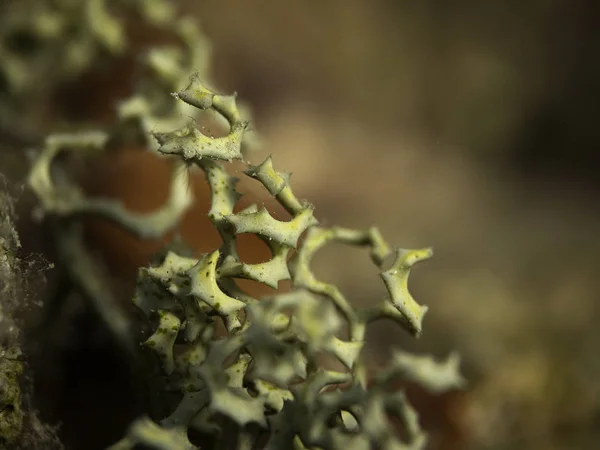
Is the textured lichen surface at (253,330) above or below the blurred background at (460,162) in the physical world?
below

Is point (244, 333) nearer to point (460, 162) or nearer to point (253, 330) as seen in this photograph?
point (253, 330)

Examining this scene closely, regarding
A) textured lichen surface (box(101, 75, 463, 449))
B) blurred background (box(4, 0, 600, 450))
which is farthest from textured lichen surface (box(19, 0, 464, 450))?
blurred background (box(4, 0, 600, 450))

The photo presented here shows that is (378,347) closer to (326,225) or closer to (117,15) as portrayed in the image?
(326,225)

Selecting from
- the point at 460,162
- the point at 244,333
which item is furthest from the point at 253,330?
the point at 460,162

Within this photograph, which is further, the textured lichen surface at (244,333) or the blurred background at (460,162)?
the blurred background at (460,162)

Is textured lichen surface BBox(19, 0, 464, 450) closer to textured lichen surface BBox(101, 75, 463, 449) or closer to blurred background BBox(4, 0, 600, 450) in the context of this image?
textured lichen surface BBox(101, 75, 463, 449)

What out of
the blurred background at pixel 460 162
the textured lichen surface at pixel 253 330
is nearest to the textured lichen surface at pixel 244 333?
the textured lichen surface at pixel 253 330

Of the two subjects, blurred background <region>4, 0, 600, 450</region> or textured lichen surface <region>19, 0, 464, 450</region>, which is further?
blurred background <region>4, 0, 600, 450</region>

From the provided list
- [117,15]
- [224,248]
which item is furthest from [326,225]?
[117,15]

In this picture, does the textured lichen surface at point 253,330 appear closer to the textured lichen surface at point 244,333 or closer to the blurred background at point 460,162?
the textured lichen surface at point 244,333
